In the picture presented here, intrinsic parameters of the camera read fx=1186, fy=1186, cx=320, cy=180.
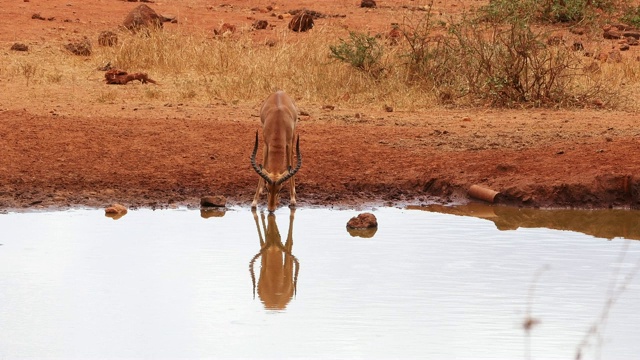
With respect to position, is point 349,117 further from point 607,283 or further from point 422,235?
point 607,283

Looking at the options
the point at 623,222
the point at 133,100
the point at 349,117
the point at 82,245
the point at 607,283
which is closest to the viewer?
the point at 607,283

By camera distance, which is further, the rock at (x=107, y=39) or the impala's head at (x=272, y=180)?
the rock at (x=107, y=39)

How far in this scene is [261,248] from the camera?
25.2ft

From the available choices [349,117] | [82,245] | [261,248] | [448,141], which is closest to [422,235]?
[261,248]

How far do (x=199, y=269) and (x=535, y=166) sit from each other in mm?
4115

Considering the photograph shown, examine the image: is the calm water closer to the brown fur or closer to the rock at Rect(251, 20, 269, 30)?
the brown fur

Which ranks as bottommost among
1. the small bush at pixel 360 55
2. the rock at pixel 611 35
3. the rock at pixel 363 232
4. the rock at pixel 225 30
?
the rock at pixel 225 30

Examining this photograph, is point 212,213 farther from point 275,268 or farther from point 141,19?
point 141,19

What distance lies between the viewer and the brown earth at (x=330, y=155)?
9.34 metres

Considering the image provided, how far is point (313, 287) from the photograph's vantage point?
6.36 metres

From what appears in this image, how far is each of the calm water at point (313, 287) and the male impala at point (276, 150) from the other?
11.5 inches

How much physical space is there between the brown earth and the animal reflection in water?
1169mm

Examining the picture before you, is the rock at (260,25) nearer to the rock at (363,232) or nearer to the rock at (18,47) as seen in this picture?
the rock at (18,47)

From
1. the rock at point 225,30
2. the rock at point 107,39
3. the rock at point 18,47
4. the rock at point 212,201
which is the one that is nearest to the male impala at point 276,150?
the rock at point 212,201
